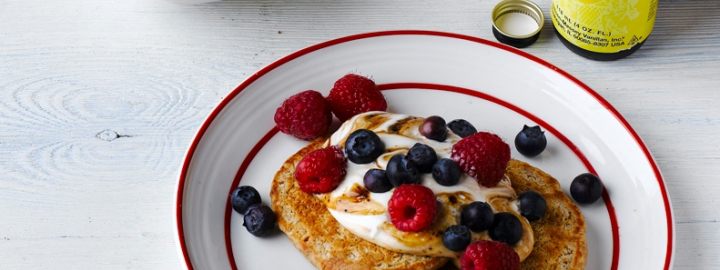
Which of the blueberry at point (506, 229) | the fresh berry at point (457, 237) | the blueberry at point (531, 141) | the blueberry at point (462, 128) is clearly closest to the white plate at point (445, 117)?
the blueberry at point (531, 141)

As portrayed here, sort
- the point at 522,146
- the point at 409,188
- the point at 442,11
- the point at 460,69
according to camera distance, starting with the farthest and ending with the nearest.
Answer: the point at 442,11
the point at 460,69
the point at 522,146
the point at 409,188

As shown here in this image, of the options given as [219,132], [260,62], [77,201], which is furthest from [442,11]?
[77,201]

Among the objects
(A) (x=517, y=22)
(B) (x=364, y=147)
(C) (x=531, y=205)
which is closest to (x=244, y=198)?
(B) (x=364, y=147)

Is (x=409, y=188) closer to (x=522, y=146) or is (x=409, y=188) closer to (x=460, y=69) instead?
(x=522, y=146)

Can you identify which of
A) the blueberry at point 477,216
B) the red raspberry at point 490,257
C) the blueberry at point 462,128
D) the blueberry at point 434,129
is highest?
the blueberry at point 434,129

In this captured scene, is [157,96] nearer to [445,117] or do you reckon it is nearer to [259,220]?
[259,220]

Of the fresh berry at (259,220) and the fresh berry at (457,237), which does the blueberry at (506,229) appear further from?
the fresh berry at (259,220)
